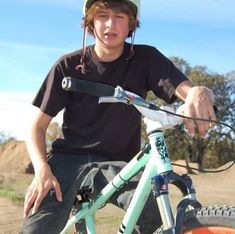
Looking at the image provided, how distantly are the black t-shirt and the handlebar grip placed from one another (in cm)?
93

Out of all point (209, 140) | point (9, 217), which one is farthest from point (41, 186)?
point (209, 140)

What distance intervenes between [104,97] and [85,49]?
1.12m

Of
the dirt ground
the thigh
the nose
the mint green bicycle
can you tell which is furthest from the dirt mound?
the mint green bicycle

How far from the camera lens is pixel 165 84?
11.0ft

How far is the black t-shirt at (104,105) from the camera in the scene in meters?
3.45

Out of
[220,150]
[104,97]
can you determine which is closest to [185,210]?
[104,97]

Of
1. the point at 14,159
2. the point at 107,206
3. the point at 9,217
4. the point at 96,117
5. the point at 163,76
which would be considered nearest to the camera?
the point at 163,76

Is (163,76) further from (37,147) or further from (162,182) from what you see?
(162,182)

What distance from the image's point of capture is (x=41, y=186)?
316 centimetres

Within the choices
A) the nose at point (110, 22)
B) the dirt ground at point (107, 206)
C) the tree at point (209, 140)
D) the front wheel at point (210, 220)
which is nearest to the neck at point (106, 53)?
the nose at point (110, 22)

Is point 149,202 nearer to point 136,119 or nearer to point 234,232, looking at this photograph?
point 136,119

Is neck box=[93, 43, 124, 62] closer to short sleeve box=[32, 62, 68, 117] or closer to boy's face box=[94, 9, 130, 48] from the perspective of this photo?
boy's face box=[94, 9, 130, 48]

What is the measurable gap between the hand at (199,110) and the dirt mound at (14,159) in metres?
17.7

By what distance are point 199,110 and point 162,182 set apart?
372 mm
